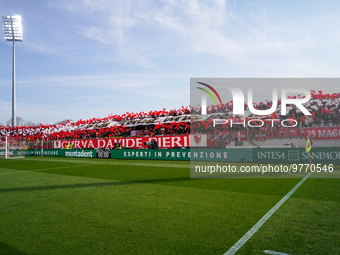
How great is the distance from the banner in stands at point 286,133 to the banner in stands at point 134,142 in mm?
8024

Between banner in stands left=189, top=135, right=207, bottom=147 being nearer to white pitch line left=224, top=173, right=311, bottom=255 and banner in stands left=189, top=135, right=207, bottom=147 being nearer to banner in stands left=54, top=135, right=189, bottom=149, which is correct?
banner in stands left=54, top=135, right=189, bottom=149

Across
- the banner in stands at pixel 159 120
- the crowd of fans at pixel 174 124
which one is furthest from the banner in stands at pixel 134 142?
the banner in stands at pixel 159 120

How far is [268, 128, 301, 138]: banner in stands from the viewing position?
58.8 ft

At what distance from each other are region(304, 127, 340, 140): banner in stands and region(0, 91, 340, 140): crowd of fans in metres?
0.34

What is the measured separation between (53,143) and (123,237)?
3596cm

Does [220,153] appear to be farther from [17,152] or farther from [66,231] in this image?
[17,152]

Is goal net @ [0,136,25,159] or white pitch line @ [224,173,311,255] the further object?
goal net @ [0,136,25,159]

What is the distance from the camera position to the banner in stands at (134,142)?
25.3 metres

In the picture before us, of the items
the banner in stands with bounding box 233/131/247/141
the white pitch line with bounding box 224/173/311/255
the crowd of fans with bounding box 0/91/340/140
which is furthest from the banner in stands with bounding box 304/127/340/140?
the white pitch line with bounding box 224/173/311/255

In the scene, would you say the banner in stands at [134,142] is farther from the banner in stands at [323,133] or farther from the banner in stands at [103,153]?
the banner in stands at [323,133]

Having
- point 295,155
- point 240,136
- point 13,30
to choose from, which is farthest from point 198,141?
point 13,30

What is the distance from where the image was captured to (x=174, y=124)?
26.2m

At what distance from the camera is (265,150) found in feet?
59.5

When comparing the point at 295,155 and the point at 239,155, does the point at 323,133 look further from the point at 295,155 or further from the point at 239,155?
the point at 239,155
